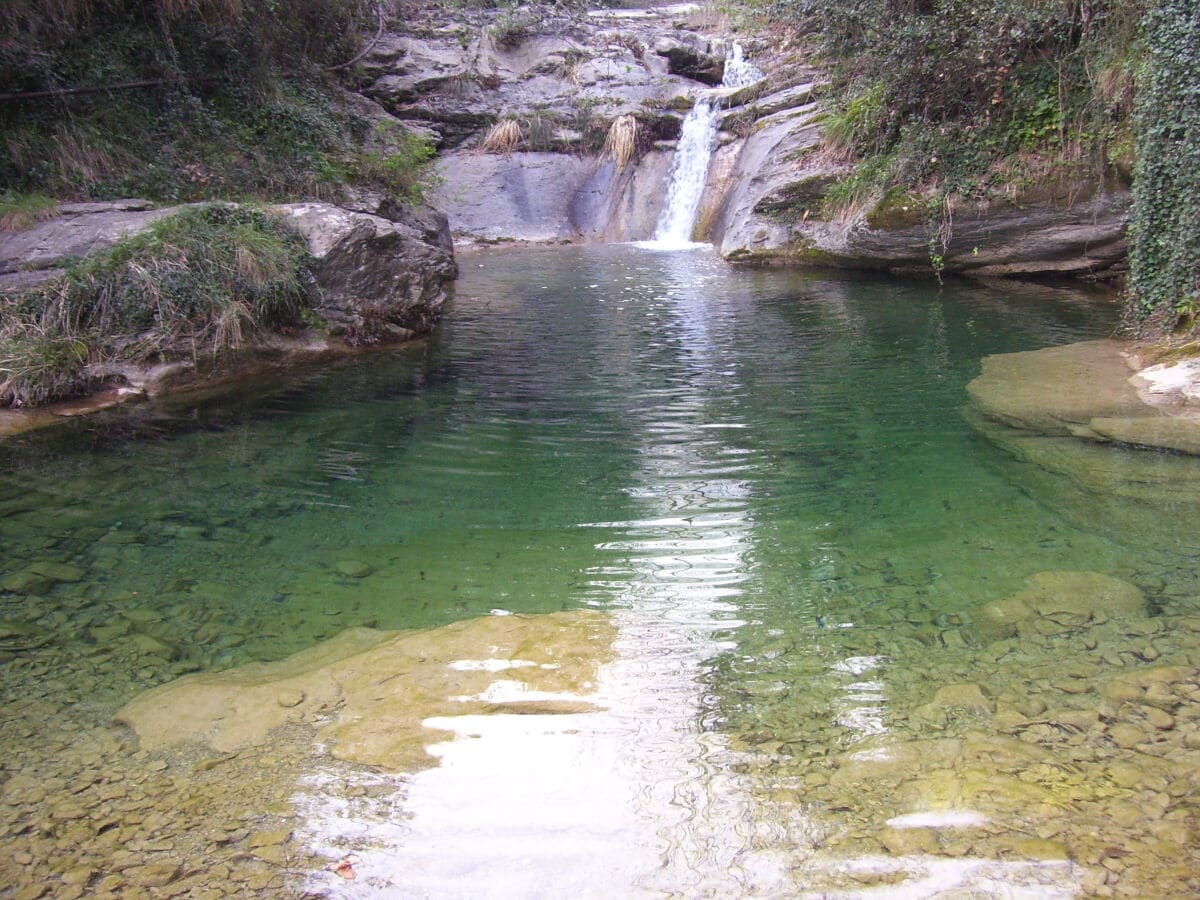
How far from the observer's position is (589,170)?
1909 centimetres

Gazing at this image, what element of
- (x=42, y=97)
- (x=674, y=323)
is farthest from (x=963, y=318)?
(x=42, y=97)

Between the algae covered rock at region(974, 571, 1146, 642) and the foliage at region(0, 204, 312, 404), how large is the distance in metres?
6.62

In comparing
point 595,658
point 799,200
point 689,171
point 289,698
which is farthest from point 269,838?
point 689,171

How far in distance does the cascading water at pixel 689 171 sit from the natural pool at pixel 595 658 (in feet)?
38.2

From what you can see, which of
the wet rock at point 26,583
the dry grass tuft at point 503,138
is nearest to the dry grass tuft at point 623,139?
the dry grass tuft at point 503,138

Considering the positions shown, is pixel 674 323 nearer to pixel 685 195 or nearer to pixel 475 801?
pixel 475 801

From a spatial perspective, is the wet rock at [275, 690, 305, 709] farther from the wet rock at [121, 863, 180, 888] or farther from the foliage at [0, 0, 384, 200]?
the foliage at [0, 0, 384, 200]

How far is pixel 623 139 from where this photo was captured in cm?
1856

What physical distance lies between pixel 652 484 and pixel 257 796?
2.93 m

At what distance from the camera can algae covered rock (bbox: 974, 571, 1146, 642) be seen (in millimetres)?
3344

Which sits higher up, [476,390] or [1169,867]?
[476,390]

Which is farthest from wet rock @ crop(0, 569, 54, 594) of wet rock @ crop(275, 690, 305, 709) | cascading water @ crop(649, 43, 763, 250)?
cascading water @ crop(649, 43, 763, 250)

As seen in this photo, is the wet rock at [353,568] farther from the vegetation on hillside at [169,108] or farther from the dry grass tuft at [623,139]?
the dry grass tuft at [623,139]

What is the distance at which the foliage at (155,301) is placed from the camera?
6.82m
